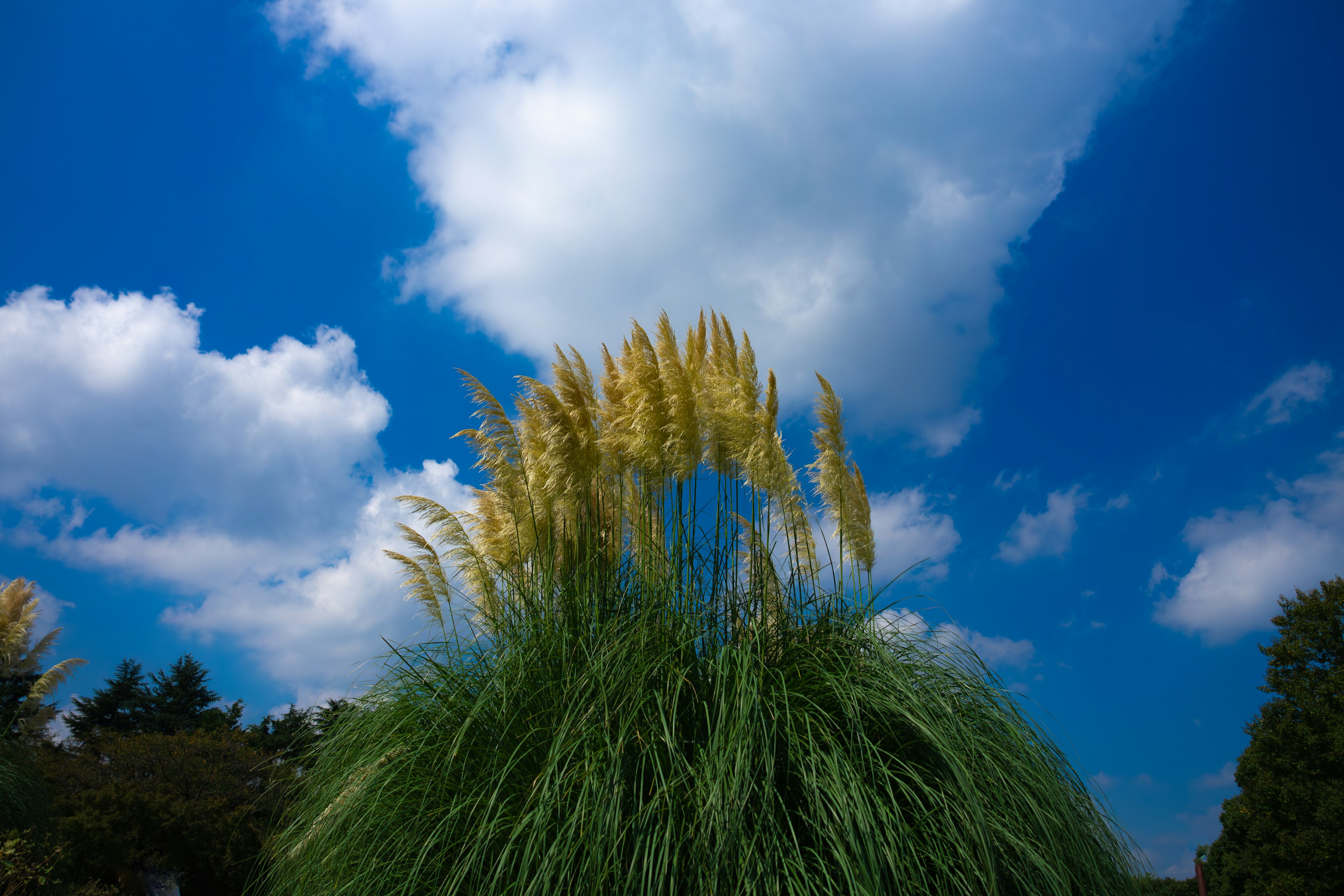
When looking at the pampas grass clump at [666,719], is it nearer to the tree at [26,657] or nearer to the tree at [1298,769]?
the tree at [26,657]

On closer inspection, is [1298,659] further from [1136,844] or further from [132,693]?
[132,693]

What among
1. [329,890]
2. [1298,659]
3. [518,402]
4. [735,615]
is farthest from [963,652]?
[1298,659]

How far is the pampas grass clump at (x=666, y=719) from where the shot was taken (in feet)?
8.93

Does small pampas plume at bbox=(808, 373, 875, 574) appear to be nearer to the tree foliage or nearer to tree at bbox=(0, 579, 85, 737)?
the tree foliage

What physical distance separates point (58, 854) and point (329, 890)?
7.08 m

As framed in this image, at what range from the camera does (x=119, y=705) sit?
2234cm

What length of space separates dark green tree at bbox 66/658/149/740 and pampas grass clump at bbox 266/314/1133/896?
2313 cm

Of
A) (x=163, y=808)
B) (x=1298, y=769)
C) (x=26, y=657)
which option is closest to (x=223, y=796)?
(x=163, y=808)

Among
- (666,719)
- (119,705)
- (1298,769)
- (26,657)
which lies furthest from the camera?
(119,705)

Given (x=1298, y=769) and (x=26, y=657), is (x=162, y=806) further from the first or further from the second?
(x=1298, y=769)

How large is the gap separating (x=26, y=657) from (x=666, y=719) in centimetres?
1234

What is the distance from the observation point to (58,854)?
7.81 metres

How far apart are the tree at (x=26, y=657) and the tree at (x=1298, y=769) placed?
20.4 m

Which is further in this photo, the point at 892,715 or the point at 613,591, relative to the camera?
the point at 613,591
